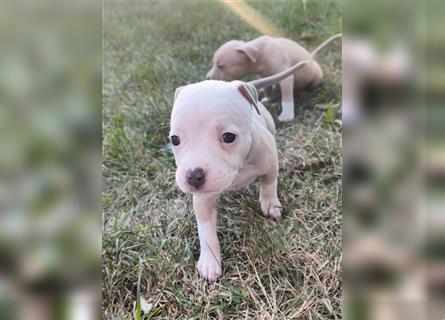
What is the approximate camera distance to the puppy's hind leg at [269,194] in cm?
130

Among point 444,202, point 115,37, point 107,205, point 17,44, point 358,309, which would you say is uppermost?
point 17,44

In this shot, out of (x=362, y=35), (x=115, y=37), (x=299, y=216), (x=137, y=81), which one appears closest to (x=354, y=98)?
(x=362, y=35)

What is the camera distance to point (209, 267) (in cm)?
114

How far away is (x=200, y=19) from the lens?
1.76 m

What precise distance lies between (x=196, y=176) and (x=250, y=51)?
0.93 meters

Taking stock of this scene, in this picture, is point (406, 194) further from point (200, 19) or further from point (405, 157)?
point (200, 19)

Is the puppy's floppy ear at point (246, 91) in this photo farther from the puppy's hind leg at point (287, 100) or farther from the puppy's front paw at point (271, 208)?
the puppy's hind leg at point (287, 100)

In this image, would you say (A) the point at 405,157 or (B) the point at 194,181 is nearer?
(A) the point at 405,157


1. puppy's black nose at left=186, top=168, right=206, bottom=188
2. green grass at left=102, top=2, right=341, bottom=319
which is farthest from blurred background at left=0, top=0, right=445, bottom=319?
green grass at left=102, top=2, right=341, bottom=319

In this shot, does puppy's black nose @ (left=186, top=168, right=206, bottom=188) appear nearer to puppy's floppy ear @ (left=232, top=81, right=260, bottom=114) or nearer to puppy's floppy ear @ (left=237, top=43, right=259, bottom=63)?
puppy's floppy ear @ (left=232, top=81, right=260, bottom=114)

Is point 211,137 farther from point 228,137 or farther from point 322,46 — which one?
point 322,46

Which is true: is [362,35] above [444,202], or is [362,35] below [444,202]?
above

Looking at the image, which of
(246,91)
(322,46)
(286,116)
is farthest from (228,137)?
(322,46)

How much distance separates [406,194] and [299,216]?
81 cm
